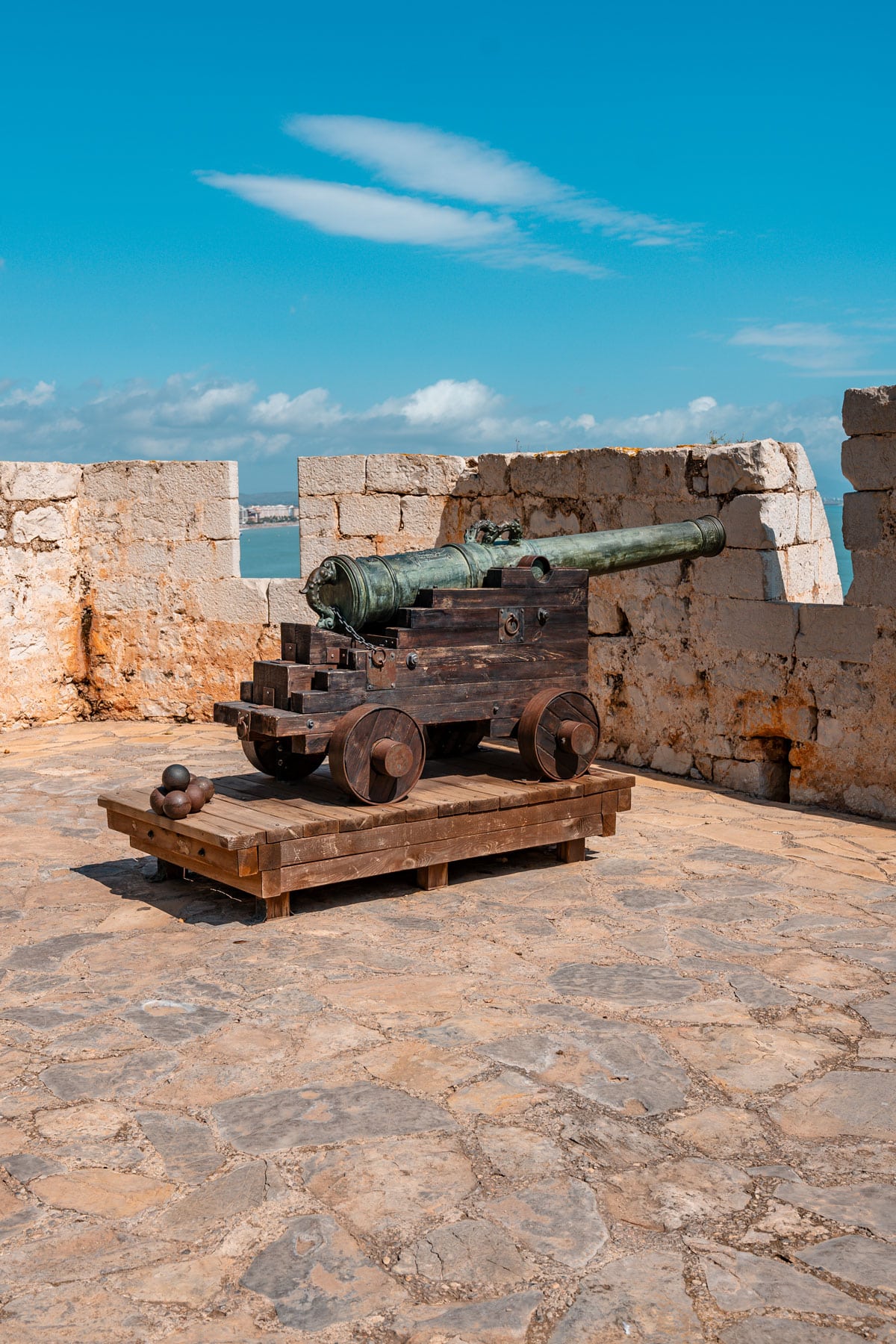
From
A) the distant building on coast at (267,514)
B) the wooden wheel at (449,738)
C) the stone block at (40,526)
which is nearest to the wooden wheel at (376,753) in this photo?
the wooden wheel at (449,738)

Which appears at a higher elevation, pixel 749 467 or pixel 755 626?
pixel 749 467

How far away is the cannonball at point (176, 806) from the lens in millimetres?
4793

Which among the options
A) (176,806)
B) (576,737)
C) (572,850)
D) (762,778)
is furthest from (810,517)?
(176,806)

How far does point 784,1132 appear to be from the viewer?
3.06 m

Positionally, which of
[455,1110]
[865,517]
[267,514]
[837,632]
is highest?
[267,514]

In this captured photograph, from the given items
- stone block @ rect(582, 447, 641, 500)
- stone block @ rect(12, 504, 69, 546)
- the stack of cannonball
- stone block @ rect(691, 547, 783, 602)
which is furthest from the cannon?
stone block @ rect(12, 504, 69, 546)

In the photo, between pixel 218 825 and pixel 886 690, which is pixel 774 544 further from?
pixel 218 825

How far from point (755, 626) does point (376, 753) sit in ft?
9.91

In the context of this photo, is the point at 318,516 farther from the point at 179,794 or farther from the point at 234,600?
the point at 179,794

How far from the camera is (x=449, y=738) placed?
6215 millimetres

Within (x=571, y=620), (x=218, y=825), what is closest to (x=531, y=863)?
(x=571, y=620)

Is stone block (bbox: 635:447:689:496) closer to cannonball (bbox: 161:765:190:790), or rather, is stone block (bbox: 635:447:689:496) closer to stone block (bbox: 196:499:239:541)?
stone block (bbox: 196:499:239:541)

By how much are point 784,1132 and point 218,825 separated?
2408 millimetres

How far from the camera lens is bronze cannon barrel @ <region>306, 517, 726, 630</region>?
5.20 m
